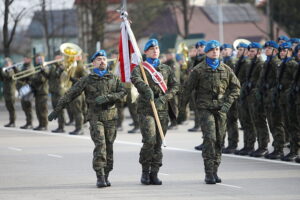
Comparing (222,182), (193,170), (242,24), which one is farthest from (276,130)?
(242,24)

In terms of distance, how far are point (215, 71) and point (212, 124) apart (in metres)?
Answer: 0.75

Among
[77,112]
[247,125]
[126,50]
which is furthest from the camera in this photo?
[77,112]

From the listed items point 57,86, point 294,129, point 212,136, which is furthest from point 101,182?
point 57,86

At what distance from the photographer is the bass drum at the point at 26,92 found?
24648 millimetres

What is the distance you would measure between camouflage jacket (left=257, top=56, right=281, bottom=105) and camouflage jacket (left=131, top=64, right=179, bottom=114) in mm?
3328

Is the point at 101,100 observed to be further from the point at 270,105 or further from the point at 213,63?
the point at 270,105

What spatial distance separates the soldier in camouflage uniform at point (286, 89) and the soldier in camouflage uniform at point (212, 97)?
2651mm

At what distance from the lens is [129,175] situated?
14.2 m

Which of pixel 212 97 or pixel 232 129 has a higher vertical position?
pixel 212 97

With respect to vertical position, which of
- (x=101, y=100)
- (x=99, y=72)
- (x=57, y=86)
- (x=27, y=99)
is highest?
(x=99, y=72)

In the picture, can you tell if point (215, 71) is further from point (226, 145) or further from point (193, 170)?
point (226, 145)

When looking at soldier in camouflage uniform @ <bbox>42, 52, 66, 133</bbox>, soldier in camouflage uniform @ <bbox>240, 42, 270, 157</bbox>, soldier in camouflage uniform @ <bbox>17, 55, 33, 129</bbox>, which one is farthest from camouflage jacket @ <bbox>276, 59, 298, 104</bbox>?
soldier in camouflage uniform @ <bbox>17, 55, 33, 129</bbox>

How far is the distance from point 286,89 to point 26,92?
34.7ft

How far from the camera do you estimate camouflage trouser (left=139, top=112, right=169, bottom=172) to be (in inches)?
508
